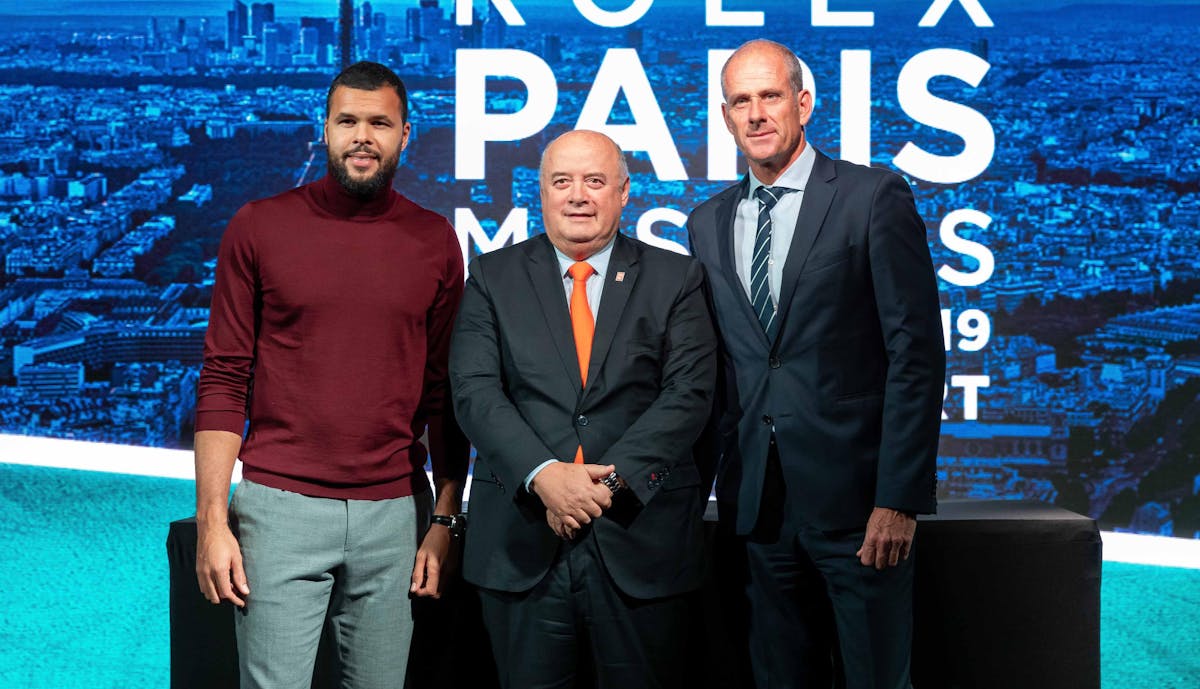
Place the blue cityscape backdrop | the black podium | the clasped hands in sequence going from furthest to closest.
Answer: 1. the blue cityscape backdrop
2. the black podium
3. the clasped hands

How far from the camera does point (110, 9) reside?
512cm

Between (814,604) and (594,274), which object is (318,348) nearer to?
(594,274)

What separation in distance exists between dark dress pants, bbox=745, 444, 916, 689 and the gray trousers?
66cm

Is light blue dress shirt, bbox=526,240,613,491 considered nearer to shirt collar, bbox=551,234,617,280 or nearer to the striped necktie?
shirt collar, bbox=551,234,617,280

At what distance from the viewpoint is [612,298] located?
6.28ft

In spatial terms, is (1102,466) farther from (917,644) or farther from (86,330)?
(86,330)

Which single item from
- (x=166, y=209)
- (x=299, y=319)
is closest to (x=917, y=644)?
(x=299, y=319)

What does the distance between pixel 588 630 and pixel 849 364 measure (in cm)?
68

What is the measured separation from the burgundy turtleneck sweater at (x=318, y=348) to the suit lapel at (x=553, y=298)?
208 millimetres

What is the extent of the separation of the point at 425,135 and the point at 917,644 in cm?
323

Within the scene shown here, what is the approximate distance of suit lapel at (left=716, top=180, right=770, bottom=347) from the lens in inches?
78.0

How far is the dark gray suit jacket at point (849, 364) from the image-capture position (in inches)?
75.0

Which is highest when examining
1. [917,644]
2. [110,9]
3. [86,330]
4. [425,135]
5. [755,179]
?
[110,9]

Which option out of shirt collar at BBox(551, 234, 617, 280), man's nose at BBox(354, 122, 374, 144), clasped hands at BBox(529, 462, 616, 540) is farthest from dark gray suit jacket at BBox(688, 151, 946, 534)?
man's nose at BBox(354, 122, 374, 144)
